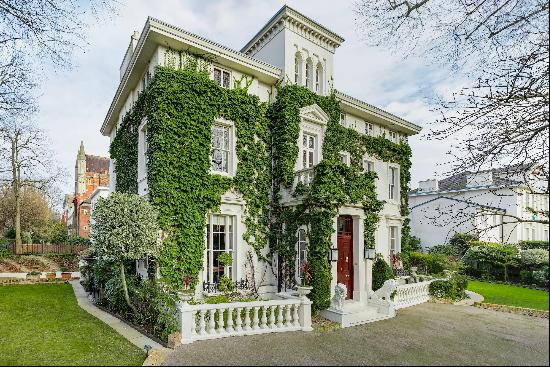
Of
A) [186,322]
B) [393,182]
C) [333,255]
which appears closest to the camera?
[186,322]

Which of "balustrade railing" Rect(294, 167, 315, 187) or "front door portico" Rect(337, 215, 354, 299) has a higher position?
"balustrade railing" Rect(294, 167, 315, 187)

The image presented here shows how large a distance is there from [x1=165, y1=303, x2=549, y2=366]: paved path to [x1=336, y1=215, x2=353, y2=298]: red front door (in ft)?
6.73

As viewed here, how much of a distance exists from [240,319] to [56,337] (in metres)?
4.63

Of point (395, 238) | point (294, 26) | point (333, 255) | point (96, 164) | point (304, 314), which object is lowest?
point (304, 314)

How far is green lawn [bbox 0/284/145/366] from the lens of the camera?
24.3 feet

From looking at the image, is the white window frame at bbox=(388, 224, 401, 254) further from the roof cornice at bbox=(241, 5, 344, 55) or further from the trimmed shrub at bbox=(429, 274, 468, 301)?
the roof cornice at bbox=(241, 5, 344, 55)

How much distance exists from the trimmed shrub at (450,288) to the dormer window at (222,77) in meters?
12.3

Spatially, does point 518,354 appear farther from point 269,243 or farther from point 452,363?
point 269,243

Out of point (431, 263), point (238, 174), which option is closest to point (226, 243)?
point (238, 174)

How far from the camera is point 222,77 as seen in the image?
12961mm

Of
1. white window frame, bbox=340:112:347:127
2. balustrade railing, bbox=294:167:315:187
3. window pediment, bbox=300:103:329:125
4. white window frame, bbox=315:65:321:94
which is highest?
white window frame, bbox=315:65:321:94

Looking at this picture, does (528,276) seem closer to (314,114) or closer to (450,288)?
(314,114)

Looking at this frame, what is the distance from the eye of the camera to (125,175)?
16250 mm

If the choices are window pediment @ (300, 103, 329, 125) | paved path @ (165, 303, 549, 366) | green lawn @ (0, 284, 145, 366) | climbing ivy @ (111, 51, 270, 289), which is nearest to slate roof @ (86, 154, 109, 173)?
green lawn @ (0, 284, 145, 366)
